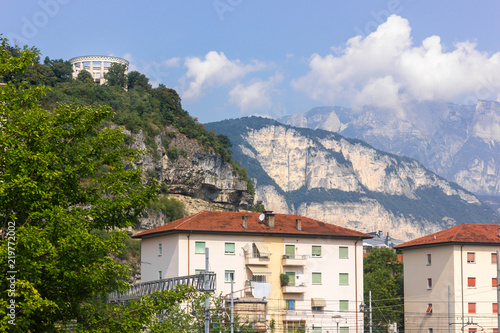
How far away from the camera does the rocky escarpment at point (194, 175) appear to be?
5379 inches

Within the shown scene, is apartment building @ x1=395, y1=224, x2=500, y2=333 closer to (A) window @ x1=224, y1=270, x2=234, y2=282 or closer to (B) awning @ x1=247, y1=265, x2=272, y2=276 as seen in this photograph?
(B) awning @ x1=247, y1=265, x2=272, y2=276

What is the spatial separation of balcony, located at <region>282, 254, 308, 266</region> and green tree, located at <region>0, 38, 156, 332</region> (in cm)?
5264

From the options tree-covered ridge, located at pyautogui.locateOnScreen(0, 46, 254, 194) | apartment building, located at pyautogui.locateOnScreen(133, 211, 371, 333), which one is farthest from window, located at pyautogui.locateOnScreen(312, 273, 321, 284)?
tree-covered ridge, located at pyautogui.locateOnScreen(0, 46, 254, 194)

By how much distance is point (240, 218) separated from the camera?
74.2 meters

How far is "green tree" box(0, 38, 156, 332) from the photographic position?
14.8m

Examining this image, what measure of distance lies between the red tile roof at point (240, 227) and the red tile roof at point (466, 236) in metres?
10.8

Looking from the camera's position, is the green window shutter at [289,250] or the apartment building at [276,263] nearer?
the apartment building at [276,263]

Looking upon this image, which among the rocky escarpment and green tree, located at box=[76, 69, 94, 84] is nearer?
the rocky escarpment

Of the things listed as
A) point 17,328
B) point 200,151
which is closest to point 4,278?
point 17,328

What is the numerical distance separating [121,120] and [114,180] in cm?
11710

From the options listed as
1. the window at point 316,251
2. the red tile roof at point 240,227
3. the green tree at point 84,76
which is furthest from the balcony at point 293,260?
the green tree at point 84,76

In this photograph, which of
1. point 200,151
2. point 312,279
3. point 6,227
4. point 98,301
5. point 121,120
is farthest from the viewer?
point 200,151

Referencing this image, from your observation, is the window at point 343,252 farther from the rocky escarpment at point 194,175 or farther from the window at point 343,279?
the rocky escarpment at point 194,175

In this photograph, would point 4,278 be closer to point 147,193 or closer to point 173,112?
point 147,193
